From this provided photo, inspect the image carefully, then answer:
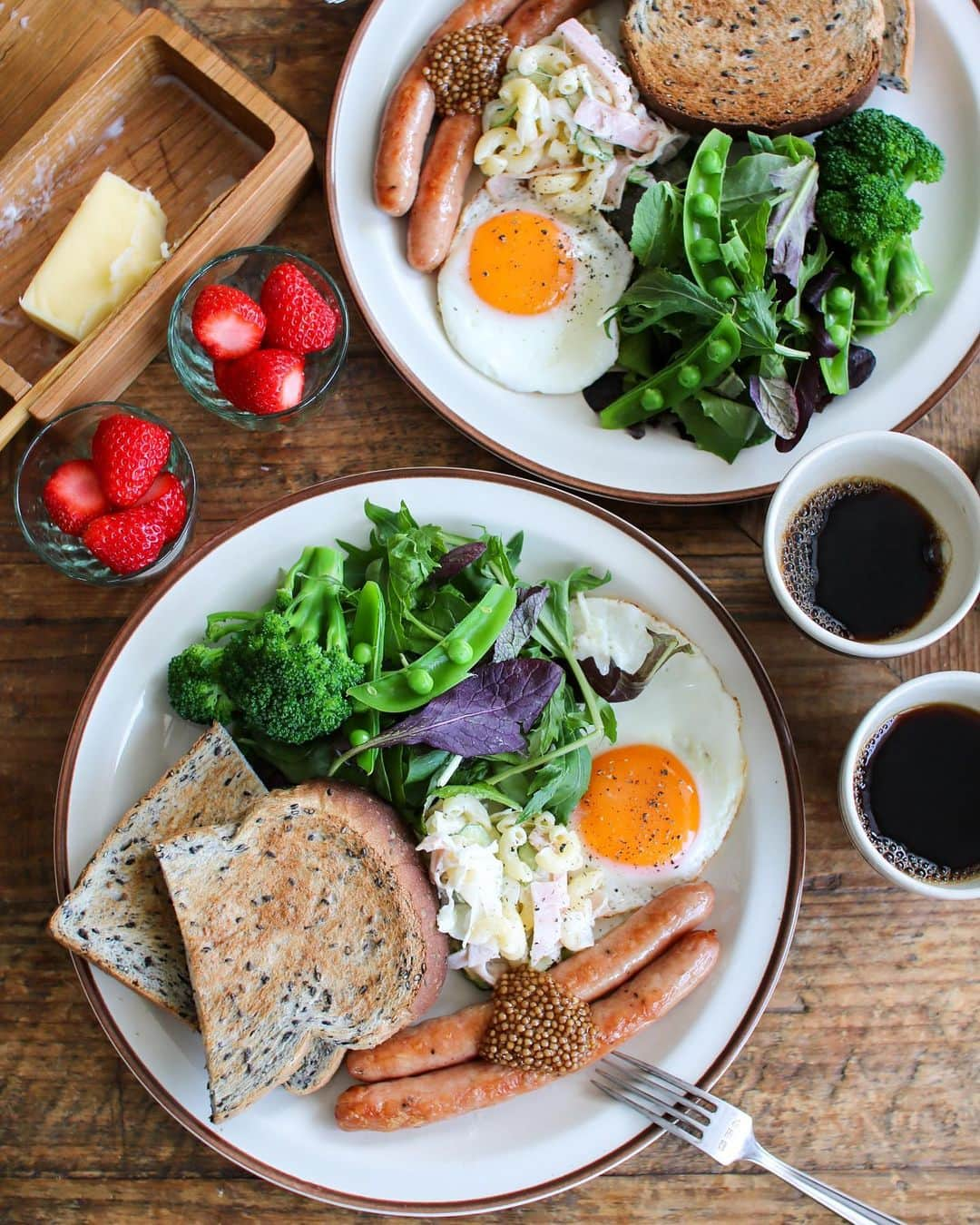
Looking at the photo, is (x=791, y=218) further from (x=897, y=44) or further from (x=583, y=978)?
(x=583, y=978)

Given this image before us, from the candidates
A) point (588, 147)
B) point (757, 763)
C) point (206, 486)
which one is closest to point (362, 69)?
point (588, 147)

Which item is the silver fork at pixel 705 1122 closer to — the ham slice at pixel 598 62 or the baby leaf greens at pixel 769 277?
the baby leaf greens at pixel 769 277

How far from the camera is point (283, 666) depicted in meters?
2.44

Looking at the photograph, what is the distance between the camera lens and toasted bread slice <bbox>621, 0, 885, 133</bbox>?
287 cm

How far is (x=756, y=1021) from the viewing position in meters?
2.75

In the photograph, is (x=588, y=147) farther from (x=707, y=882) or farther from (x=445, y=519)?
(x=707, y=882)

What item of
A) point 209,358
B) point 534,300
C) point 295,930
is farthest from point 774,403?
point 295,930

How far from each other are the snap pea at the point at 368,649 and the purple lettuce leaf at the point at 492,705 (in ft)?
0.19

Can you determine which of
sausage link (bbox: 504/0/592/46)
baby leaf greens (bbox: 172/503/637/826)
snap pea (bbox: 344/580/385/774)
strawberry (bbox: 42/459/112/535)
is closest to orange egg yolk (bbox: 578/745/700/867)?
baby leaf greens (bbox: 172/503/637/826)

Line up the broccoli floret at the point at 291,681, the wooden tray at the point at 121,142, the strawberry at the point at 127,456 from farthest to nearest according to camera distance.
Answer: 1. the wooden tray at the point at 121,142
2. the strawberry at the point at 127,456
3. the broccoli floret at the point at 291,681

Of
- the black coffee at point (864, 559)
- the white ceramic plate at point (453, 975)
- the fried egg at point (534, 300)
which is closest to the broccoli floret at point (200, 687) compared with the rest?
the white ceramic plate at point (453, 975)

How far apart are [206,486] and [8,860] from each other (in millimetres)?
1152

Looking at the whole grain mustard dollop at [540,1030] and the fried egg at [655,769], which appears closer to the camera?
the whole grain mustard dollop at [540,1030]

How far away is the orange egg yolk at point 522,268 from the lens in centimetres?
290
